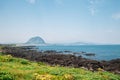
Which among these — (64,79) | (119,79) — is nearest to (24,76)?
(64,79)

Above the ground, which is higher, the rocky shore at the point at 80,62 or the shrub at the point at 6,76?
the shrub at the point at 6,76

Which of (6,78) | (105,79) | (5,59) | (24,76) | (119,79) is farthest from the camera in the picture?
(5,59)

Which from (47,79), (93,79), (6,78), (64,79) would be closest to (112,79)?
(93,79)

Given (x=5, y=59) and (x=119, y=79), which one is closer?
(x=119, y=79)

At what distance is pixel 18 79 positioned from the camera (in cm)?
1847

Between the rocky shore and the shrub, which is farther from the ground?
the shrub

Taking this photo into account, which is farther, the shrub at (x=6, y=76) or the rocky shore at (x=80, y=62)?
the rocky shore at (x=80, y=62)

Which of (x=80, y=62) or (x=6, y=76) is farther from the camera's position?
(x=80, y=62)

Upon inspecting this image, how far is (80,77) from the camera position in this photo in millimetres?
20641

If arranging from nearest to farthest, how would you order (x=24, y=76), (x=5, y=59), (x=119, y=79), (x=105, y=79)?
(x=24, y=76) → (x=105, y=79) → (x=119, y=79) → (x=5, y=59)

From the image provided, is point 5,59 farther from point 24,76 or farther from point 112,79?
point 112,79

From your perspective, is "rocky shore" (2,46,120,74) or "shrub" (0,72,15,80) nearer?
"shrub" (0,72,15,80)

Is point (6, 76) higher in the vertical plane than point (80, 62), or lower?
higher

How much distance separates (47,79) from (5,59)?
15.3 m
